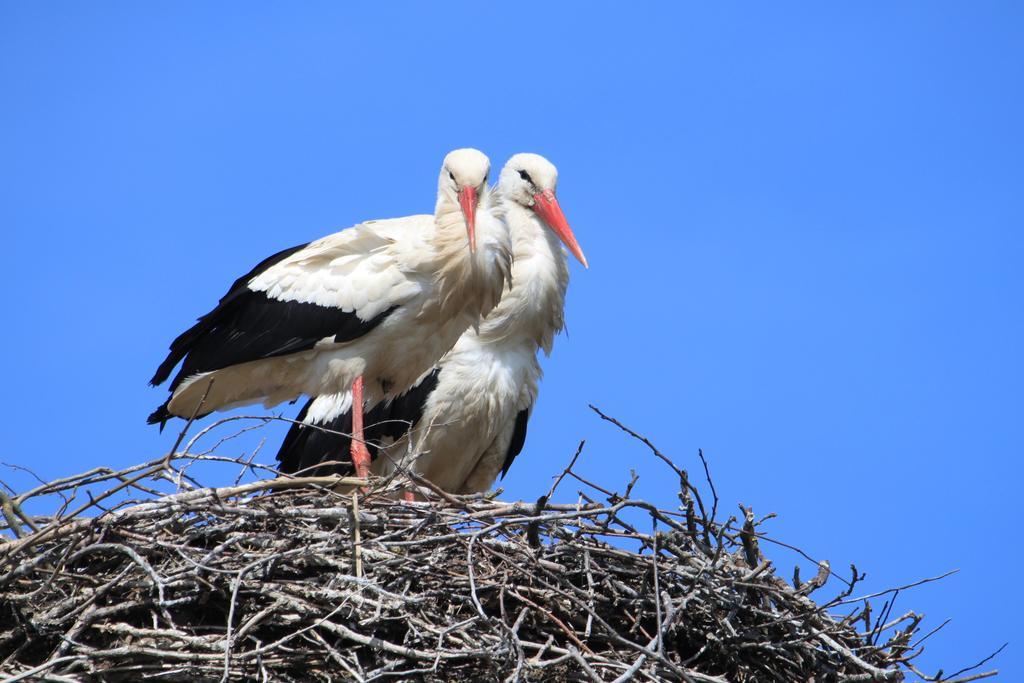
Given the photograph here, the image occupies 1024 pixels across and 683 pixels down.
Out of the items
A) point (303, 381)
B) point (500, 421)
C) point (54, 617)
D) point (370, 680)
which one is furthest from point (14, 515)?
point (500, 421)

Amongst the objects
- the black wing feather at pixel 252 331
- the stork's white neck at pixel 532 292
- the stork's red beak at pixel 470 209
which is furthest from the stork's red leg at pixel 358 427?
the stork's white neck at pixel 532 292

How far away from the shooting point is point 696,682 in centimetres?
414

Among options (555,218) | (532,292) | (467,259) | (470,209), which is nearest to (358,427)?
(467,259)

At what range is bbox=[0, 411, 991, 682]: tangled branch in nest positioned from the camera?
13.5ft

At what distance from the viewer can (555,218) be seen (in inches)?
271

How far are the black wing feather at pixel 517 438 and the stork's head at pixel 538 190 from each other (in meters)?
0.78

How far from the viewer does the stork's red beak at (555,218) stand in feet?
22.3

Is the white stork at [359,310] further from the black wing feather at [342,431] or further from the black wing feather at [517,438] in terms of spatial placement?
the black wing feather at [517,438]

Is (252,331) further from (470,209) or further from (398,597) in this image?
(398,597)

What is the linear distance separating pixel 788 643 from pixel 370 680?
1213mm

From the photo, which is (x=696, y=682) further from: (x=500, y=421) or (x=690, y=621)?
(x=500, y=421)

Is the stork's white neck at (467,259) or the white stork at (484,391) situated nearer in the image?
the stork's white neck at (467,259)

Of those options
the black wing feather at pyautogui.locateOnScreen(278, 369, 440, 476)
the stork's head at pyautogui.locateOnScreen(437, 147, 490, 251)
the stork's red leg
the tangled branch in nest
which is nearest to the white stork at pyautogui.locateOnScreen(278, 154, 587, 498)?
the black wing feather at pyautogui.locateOnScreen(278, 369, 440, 476)

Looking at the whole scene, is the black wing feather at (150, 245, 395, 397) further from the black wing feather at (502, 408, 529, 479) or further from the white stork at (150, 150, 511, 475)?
the black wing feather at (502, 408, 529, 479)
